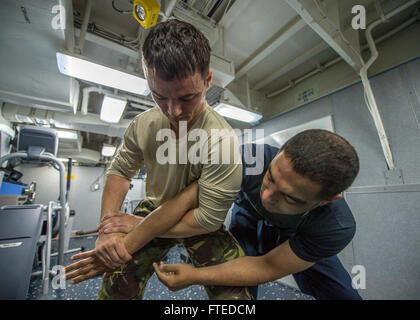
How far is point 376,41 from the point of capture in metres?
1.85

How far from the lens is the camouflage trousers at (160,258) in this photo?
750 millimetres

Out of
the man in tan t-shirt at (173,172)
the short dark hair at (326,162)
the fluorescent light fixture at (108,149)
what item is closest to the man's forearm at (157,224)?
the man in tan t-shirt at (173,172)

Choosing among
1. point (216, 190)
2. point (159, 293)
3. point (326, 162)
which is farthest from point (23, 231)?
point (326, 162)

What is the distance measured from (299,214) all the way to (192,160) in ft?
1.74

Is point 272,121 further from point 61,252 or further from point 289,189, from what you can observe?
point 61,252

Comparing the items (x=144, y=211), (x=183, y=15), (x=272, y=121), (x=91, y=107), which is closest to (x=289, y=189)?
(x=144, y=211)

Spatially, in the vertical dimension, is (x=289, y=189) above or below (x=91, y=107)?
below

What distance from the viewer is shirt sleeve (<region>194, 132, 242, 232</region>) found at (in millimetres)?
644

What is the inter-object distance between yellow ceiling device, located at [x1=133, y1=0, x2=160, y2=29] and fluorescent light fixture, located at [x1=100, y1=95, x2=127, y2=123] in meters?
1.46

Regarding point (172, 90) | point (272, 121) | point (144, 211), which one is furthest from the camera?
point (272, 121)

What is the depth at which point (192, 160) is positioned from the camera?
2.37ft

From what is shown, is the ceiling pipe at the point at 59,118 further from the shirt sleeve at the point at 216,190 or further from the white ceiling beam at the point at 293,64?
the shirt sleeve at the point at 216,190

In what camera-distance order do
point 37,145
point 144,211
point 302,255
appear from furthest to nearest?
point 37,145 → point 144,211 → point 302,255

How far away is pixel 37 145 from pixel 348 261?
3.11 m
